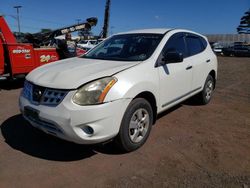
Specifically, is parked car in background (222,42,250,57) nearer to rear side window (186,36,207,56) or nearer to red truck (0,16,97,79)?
red truck (0,16,97,79)

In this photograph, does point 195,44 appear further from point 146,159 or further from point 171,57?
point 146,159

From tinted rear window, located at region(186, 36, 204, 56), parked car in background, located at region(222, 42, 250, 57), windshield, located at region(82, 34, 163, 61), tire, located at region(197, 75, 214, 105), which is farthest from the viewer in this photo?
parked car in background, located at region(222, 42, 250, 57)

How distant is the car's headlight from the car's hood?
0.08 m

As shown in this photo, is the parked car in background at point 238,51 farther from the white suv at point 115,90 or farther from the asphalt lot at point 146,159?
the white suv at point 115,90

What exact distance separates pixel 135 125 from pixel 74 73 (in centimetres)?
110

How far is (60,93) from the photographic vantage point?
3.28 metres

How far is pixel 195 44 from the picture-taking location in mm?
5574

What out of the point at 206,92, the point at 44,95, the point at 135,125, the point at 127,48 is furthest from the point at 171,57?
the point at 206,92

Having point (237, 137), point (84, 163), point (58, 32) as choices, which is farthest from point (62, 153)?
point (58, 32)

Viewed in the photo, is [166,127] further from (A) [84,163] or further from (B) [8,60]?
(B) [8,60]

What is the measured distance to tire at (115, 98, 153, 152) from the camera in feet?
11.4

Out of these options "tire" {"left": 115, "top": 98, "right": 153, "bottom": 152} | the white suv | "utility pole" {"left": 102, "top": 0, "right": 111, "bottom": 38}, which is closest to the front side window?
the white suv

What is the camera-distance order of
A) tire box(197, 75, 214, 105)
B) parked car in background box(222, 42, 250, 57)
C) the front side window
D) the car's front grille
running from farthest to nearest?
parked car in background box(222, 42, 250, 57)
tire box(197, 75, 214, 105)
the front side window
the car's front grille

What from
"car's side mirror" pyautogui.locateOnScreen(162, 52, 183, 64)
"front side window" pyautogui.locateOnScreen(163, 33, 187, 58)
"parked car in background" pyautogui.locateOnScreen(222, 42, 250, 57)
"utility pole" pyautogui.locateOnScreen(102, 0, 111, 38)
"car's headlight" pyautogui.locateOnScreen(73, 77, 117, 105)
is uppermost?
"front side window" pyautogui.locateOnScreen(163, 33, 187, 58)
